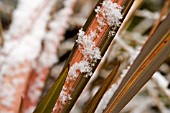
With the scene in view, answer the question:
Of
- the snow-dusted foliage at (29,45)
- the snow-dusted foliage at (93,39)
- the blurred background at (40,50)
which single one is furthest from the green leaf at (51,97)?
the snow-dusted foliage at (29,45)

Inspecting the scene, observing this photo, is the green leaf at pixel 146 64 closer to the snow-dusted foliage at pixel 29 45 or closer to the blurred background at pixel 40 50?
the blurred background at pixel 40 50

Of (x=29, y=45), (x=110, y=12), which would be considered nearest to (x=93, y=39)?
(x=110, y=12)

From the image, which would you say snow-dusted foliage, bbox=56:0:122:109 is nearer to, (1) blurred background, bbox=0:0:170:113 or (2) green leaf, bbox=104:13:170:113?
(2) green leaf, bbox=104:13:170:113

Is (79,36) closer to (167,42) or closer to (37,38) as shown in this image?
(167,42)

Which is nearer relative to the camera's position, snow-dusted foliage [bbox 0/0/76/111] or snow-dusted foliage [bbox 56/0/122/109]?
snow-dusted foliage [bbox 56/0/122/109]

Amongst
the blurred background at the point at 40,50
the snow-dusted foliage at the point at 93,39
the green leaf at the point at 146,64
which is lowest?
the green leaf at the point at 146,64

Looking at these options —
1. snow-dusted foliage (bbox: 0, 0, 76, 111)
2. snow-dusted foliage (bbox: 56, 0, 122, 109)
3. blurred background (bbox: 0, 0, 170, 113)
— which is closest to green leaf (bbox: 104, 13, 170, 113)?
snow-dusted foliage (bbox: 56, 0, 122, 109)

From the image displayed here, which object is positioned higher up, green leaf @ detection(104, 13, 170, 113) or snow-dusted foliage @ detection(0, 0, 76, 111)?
snow-dusted foliage @ detection(0, 0, 76, 111)

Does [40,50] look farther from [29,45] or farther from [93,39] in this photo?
[93,39]

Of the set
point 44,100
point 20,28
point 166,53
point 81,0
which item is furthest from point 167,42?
point 81,0
